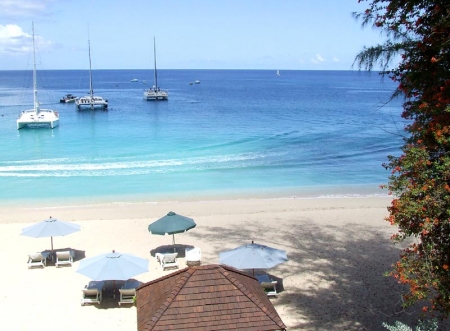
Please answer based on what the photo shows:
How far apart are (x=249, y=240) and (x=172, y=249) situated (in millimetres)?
2654

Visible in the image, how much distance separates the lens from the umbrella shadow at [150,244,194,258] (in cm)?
1489

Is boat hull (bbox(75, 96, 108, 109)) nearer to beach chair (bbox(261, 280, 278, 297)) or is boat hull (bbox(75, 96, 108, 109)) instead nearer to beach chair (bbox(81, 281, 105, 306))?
beach chair (bbox(81, 281, 105, 306))

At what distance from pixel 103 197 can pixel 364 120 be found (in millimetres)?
37104

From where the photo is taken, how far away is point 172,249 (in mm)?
14992

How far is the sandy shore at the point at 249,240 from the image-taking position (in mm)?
10914

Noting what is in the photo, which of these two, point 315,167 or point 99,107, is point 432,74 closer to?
point 315,167

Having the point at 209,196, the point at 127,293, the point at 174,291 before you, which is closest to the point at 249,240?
the point at 127,293

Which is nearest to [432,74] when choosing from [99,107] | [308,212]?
[308,212]

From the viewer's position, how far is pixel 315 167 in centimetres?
3033

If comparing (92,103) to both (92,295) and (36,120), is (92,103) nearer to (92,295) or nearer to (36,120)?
(36,120)

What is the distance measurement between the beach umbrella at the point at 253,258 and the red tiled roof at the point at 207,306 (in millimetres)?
4455

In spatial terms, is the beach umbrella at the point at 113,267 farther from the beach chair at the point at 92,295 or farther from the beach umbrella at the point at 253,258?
the beach umbrella at the point at 253,258

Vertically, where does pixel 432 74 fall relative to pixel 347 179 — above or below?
above

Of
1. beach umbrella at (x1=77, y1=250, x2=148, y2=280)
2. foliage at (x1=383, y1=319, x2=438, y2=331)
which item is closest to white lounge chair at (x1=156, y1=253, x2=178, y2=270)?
beach umbrella at (x1=77, y1=250, x2=148, y2=280)
